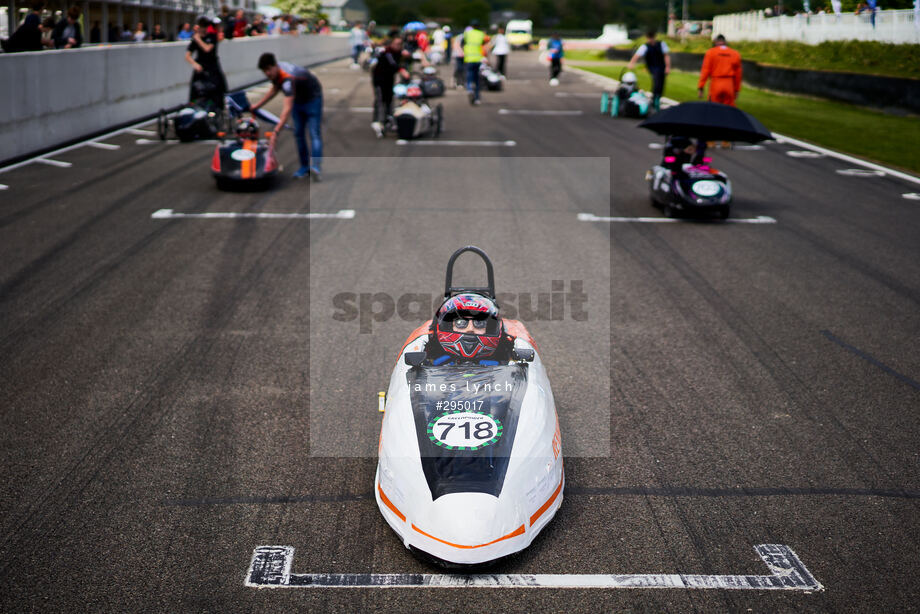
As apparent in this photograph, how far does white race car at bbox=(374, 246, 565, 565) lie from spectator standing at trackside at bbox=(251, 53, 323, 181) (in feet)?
26.8

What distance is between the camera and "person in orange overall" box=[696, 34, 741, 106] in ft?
53.7

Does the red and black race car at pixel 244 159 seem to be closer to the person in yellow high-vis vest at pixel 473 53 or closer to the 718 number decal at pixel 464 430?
the 718 number decal at pixel 464 430

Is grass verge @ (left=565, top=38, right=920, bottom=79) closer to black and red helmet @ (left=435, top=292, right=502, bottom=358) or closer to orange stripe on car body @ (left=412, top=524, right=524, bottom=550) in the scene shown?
black and red helmet @ (left=435, top=292, right=502, bottom=358)

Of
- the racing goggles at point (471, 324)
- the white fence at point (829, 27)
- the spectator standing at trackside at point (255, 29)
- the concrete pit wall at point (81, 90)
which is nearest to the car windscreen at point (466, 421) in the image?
the racing goggles at point (471, 324)

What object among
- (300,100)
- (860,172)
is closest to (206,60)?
(300,100)

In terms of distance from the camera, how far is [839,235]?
1121 centimetres

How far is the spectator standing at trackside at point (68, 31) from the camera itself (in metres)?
18.5

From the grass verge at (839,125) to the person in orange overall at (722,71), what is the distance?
2769mm

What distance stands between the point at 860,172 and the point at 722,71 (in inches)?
129

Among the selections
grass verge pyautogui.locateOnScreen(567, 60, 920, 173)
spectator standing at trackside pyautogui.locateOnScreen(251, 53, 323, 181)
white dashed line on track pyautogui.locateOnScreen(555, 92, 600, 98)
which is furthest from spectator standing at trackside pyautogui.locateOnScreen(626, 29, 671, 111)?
spectator standing at trackside pyautogui.locateOnScreen(251, 53, 323, 181)

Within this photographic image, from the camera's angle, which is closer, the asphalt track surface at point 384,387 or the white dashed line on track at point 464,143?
the asphalt track surface at point 384,387

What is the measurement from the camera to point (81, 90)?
55.4 ft

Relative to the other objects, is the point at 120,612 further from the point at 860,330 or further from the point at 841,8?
the point at 841,8

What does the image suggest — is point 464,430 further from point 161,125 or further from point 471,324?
point 161,125
